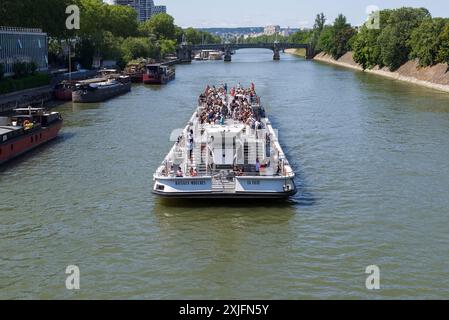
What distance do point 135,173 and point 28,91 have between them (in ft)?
114

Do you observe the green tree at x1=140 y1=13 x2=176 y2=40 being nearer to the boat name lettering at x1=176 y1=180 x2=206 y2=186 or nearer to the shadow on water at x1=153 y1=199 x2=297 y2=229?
the shadow on water at x1=153 y1=199 x2=297 y2=229

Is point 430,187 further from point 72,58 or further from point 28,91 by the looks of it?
point 72,58

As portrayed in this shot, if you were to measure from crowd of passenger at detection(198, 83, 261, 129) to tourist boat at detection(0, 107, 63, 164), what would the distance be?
911cm

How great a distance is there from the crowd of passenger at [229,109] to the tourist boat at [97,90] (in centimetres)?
1733

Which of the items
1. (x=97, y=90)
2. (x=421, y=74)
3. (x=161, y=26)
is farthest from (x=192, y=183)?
(x=161, y=26)

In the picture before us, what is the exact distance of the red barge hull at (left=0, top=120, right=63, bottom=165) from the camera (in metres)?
33.4

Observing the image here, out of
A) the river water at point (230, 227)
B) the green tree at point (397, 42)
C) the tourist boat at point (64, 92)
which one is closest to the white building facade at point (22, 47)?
the tourist boat at point (64, 92)

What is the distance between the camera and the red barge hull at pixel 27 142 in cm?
3337

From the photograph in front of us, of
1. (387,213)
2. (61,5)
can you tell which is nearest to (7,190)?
(387,213)

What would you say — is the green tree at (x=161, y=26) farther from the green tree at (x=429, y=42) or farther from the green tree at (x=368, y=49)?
the green tree at (x=429, y=42)

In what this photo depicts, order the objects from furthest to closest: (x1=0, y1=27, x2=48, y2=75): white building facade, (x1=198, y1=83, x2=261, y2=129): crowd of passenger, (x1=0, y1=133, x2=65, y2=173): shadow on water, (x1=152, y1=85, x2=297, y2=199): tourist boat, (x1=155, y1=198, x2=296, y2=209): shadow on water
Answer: (x1=0, y1=27, x2=48, y2=75): white building facade
(x1=0, y1=133, x2=65, y2=173): shadow on water
(x1=198, y1=83, x2=261, y2=129): crowd of passenger
(x1=155, y1=198, x2=296, y2=209): shadow on water
(x1=152, y1=85, x2=297, y2=199): tourist boat

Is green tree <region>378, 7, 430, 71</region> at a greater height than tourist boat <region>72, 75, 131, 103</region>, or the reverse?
green tree <region>378, 7, 430, 71</region>

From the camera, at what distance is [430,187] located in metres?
27.8

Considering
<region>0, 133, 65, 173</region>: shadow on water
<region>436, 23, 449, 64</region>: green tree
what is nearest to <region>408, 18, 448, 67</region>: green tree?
<region>436, 23, 449, 64</region>: green tree
